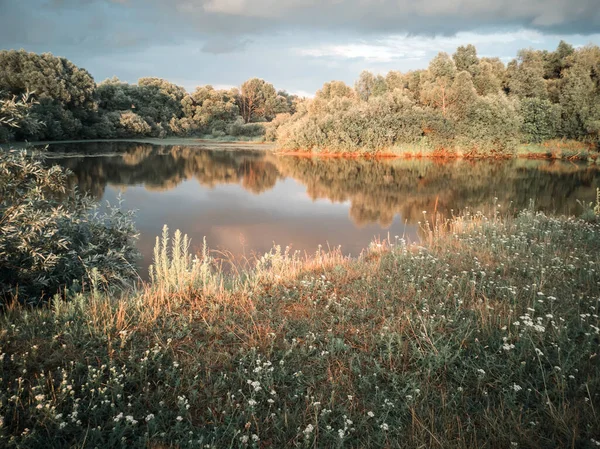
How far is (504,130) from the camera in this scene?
3947 cm

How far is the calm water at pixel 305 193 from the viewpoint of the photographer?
1341 cm

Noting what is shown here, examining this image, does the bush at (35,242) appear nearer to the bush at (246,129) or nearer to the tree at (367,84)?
the tree at (367,84)

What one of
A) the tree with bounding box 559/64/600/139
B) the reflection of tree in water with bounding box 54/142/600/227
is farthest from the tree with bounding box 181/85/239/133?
the tree with bounding box 559/64/600/139

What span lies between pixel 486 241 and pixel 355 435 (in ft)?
22.6

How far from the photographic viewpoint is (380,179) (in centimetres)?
2586

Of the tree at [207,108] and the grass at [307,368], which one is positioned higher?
the tree at [207,108]

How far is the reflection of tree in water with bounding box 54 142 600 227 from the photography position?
740 inches

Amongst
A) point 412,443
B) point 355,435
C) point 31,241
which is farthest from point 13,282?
point 412,443

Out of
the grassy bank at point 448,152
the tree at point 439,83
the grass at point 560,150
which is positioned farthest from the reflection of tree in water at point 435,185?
the grass at point 560,150

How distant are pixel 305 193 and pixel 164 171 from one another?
39.3 feet

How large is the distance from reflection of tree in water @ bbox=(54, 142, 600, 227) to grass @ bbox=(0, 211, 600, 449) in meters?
9.86

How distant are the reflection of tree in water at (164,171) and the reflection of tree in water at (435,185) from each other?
271 cm

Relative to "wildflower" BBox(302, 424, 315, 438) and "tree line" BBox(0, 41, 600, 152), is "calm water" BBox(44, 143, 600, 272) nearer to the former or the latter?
"tree line" BBox(0, 41, 600, 152)

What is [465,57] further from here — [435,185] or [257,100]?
[257,100]
